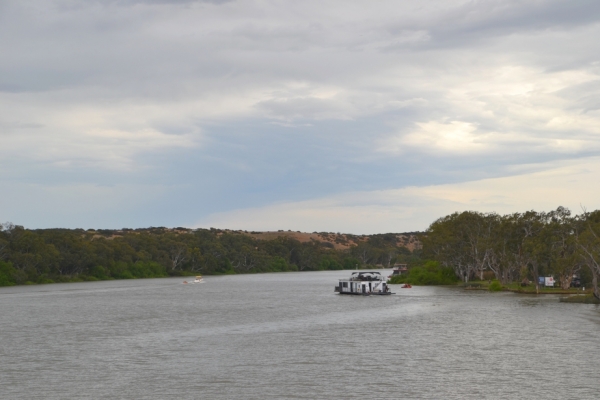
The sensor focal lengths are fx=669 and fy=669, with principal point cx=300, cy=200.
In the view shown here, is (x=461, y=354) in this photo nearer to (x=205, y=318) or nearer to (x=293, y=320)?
(x=293, y=320)

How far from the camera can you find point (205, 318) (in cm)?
6431

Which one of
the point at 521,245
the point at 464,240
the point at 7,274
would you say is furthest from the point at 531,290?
the point at 7,274

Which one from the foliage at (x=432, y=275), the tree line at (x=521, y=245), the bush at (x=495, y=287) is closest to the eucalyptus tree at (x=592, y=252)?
the tree line at (x=521, y=245)

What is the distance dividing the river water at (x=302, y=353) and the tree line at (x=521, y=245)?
10.5 metres

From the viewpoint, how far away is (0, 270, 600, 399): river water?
103 feet

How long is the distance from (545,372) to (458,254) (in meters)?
91.0

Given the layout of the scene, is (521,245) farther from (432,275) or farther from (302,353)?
(302,353)

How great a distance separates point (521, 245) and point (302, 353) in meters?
66.4

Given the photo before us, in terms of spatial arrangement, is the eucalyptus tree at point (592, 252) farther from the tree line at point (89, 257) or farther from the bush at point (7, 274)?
the bush at point (7, 274)

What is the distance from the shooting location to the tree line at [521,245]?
82.5 metres

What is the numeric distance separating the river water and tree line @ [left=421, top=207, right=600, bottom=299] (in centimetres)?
1051

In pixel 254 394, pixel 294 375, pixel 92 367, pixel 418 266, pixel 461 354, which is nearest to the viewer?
pixel 254 394

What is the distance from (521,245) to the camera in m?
99.4

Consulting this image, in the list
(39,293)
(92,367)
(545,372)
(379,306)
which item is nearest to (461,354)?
(545,372)
